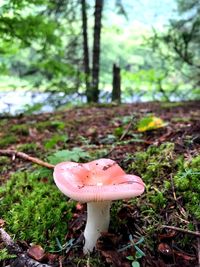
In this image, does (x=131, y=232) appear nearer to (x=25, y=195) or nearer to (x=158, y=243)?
(x=158, y=243)

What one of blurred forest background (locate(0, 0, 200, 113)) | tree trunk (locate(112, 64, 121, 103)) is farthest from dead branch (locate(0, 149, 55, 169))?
tree trunk (locate(112, 64, 121, 103))

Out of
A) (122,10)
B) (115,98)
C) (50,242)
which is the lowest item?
(115,98)

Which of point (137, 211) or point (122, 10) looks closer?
point (137, 211)

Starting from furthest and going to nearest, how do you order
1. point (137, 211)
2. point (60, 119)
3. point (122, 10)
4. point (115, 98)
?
point (122, 10), point (115, 98), point (60, 119), point (137, 211)

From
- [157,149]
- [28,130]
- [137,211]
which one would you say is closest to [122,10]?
[28,130]

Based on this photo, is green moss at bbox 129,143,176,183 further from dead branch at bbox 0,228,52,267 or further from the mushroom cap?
dead branch at bbox 0,228,52,267

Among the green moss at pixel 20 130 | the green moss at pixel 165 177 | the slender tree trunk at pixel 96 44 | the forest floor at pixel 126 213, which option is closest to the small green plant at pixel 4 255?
the forest floor at pixel 126 213
